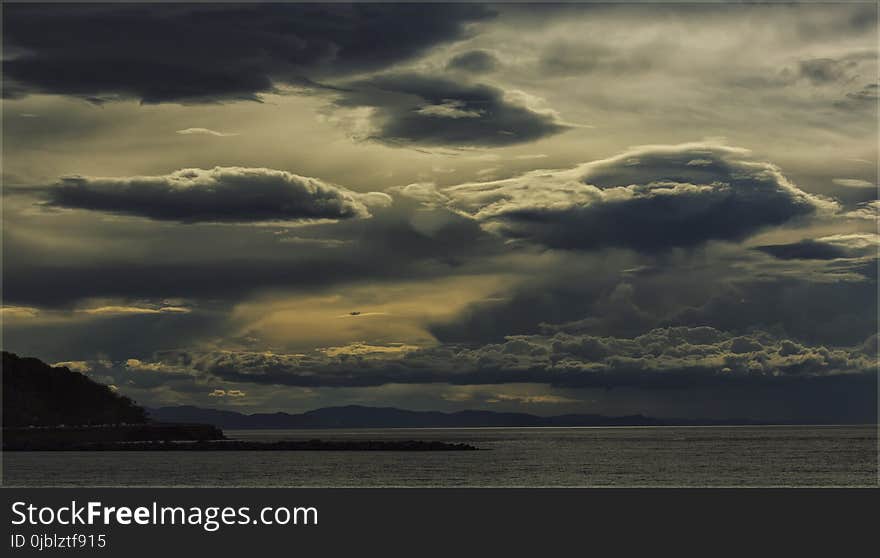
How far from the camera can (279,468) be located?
478 feet

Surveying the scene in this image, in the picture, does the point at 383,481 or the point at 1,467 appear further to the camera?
the point at 1,467
